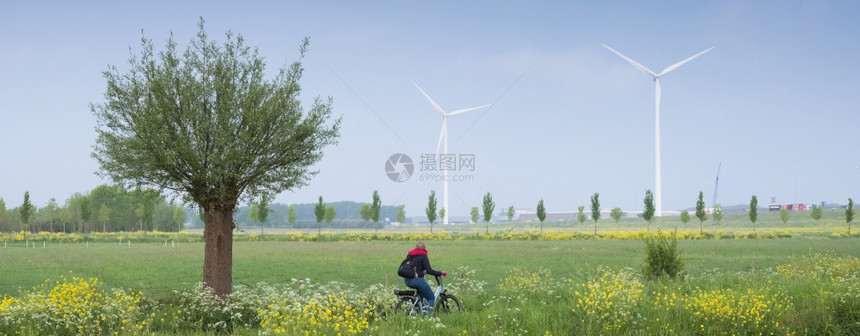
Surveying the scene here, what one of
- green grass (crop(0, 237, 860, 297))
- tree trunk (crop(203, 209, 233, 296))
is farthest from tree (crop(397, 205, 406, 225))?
tree trunk (crop(203, 209, 233, 296))

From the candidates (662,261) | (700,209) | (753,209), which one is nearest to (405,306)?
(662,261)

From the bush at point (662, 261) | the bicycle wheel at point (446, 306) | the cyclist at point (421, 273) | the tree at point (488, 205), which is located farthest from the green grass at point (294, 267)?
the tree at point (488, 205)

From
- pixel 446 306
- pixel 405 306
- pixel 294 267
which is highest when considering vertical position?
pixel 405 306

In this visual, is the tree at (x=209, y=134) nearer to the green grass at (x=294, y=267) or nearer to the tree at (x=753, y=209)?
the green grass at (x=294, y=267)

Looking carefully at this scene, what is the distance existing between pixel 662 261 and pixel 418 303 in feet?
33.5

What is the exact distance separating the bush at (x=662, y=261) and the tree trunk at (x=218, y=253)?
1385cm

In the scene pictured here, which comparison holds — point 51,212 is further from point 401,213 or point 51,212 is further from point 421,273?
point 421,273

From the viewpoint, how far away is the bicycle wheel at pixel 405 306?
1490cm

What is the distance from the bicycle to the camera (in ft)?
49.3

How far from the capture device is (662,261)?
21.4m

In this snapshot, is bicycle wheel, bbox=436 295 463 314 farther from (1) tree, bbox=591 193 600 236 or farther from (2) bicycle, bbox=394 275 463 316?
(1) tree, bbox=591 193 600 236

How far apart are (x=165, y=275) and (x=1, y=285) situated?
747 centimetres

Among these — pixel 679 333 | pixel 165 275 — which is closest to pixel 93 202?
pixel 165 275

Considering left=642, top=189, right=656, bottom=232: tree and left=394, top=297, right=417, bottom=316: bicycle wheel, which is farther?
left=642, top=189, right=656, bottom=232: tree
